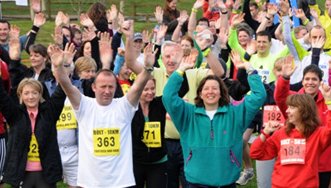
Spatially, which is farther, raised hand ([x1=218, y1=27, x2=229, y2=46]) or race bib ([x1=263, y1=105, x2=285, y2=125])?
raised hand ([x1=218, y1=27, x2=229, y2=46])

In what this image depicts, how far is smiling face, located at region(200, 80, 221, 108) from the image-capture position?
7016mm

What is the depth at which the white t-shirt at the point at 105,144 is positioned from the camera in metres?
6.86

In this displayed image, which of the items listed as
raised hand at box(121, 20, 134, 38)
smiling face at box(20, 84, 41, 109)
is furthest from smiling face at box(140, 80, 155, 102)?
smiling face at box(20, 84, 41, 109)

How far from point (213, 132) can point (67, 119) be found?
7.43 ft

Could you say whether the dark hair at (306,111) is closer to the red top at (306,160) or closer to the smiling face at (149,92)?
the red top at (306,160)

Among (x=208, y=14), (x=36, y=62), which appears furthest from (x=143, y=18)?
(x=36, y=62)

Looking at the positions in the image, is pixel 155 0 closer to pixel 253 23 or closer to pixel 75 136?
pixel 253 23

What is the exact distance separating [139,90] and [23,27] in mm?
22574

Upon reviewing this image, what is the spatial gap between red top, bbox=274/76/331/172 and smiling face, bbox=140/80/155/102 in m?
1.33

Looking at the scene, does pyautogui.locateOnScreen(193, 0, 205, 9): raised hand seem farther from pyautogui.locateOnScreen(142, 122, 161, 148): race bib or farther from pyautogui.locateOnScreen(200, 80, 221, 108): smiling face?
pyautogui.locateOnScreen(200, 80, 221, 108): smiling face

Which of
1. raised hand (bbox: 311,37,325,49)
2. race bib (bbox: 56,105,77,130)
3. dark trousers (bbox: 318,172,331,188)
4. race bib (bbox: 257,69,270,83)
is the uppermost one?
raised hand (bbox: 311,37,325,49)

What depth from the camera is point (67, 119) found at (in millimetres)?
8547

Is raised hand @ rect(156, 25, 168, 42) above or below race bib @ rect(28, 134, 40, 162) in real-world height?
above

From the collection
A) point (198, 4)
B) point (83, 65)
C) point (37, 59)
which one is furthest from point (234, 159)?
point (198, 4)
